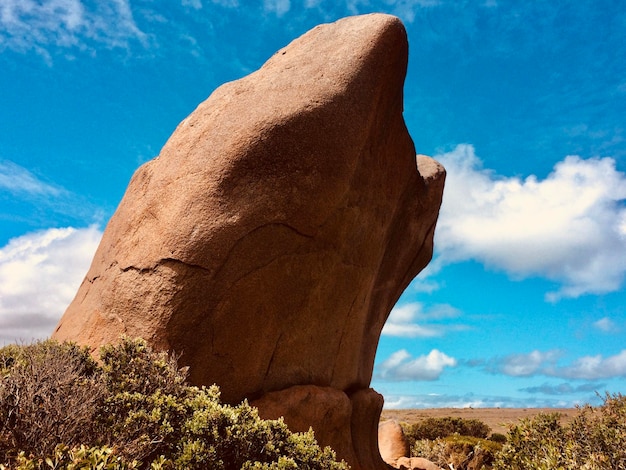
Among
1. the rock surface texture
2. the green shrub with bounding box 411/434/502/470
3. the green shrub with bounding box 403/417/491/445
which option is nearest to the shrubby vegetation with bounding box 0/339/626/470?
the rock surface texture

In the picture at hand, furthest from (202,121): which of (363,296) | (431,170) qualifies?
(431,170)

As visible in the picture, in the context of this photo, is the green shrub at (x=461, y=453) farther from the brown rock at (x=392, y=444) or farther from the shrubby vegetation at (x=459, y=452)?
the brown rock at (x=392, y=444)

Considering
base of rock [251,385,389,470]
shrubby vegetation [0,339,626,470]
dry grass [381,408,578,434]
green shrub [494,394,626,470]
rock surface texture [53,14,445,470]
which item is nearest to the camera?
shrubby vegetation [0,339,626,470]

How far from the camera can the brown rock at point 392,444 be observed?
A: 19180 mm

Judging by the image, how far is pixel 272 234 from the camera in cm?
1017

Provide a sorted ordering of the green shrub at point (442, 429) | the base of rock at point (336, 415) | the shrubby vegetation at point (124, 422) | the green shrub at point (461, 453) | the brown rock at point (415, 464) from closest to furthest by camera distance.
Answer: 1. the shrubby vegetation at point (124, 422)
2. the base of rock at point (336, 415)
3. the brown rock at point (415, 464)
4. the green shrub at point (461, 453)
5. the green shrub at point (442, 429)

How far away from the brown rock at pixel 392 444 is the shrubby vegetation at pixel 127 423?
510 inches

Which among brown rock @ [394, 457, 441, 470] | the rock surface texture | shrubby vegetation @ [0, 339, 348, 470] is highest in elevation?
the rock surface texture

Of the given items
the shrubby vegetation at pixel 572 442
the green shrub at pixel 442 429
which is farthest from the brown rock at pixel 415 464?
the green shrub at pixel 442 429

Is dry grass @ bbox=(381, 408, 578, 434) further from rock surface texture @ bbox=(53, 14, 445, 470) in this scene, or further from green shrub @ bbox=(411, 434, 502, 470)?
rock surface texture @ bbox=(53, 14, 445, 470)

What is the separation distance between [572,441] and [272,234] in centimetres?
710

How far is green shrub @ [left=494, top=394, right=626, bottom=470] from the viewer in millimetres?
9664

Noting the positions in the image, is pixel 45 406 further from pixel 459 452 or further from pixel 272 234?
pixel 459 452

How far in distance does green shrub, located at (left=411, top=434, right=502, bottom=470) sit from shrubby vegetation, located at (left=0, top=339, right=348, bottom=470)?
15.9 m
